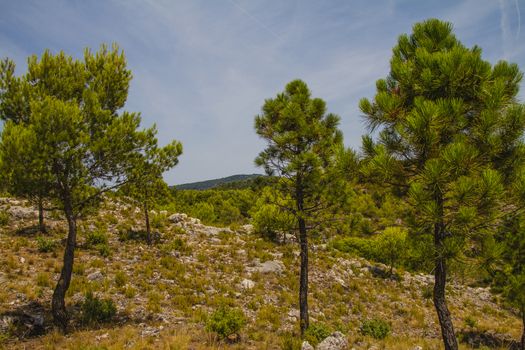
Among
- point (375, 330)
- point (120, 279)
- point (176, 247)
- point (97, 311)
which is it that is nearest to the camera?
point (97, 311)

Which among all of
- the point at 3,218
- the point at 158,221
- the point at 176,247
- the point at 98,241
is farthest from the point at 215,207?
the point at 3,218

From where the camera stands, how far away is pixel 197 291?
15.2 meters

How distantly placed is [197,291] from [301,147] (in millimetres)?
9044

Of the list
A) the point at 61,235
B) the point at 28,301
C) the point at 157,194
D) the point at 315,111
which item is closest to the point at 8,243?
the point at 61,235

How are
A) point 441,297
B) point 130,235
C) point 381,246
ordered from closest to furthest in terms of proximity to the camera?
point 441,297 → point 130,235 → point 381,246

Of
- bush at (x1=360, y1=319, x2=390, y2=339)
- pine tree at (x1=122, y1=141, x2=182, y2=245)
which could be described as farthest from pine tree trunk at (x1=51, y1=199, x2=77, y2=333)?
bush at (x1=360, y1=319, x2=390, y2=339)

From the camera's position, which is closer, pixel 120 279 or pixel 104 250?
pixel 120 279

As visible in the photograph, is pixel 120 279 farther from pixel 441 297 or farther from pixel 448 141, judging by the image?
pixel 448 141

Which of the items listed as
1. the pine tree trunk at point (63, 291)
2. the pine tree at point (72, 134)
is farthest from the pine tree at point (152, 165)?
the pine tree trunk at point (63, 291)

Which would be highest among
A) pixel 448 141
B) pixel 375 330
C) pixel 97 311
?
pixel 448 141

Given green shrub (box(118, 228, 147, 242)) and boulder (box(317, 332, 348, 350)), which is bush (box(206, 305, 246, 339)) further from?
green shrub (box(118, 228, 147, 242))

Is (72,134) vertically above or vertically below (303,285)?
above

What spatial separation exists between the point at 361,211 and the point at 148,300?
9.94 m

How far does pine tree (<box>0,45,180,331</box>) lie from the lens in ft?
28.5
